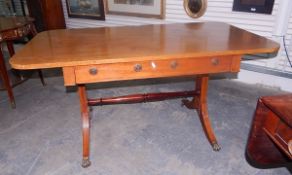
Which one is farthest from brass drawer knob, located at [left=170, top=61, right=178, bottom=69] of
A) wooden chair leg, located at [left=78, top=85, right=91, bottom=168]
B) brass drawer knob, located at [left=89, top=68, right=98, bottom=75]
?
wooden chair leg, located at [left=78, top=85, right=91, bottom=168]

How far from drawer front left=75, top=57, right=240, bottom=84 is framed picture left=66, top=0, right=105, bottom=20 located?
2.64 meters

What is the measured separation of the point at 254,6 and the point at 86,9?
8.45 feet

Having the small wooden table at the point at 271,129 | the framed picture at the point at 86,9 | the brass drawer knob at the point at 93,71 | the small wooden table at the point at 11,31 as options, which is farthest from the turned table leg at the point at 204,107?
the framed picture at the point at 86,9

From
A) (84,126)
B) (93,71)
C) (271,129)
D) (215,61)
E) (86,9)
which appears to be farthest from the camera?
(86,9)

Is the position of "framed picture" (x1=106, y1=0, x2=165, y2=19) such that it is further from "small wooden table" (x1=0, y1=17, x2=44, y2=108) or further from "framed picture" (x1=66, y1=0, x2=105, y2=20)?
"small wooden table" (x1=0, y1=17, x2=44, y2=108)

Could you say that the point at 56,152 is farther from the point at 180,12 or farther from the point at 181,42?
the point at 180,12

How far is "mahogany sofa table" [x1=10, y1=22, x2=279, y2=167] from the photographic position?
148 centimetres

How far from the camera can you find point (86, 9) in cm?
410

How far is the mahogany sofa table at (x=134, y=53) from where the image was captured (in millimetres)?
1477

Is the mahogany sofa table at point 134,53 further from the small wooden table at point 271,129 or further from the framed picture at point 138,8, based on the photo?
the framed picture at point 138,8

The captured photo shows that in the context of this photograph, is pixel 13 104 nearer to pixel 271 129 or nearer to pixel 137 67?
pixel 137 67

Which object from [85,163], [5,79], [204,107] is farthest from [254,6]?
[5,79]

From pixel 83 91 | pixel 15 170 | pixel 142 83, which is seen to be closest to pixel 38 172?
pixel 15 170

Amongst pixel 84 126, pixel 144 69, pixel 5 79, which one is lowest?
pixel 84 126
